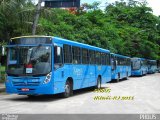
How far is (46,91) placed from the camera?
57.8ft

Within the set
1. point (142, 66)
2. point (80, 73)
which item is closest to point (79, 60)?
point (80, 73)

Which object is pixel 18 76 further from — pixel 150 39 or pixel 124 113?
pixel 150 39

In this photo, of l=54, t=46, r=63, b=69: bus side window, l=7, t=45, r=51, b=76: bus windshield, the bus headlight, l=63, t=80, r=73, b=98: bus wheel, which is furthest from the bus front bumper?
l=63, t=80, r=73, b=98: bus wheel

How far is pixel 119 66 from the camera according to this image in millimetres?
40469

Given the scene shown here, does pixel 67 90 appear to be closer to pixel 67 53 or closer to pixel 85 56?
pixel 67 53

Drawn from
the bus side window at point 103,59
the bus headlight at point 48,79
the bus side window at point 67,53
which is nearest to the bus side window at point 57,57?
the bus headlight at point 48,79

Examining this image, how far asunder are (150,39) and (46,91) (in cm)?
5700

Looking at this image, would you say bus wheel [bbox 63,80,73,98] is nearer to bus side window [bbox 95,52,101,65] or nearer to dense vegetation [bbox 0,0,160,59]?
bus side window [bbox 95,52,101,65]

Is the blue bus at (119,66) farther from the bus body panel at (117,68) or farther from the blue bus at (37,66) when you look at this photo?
the blue bus at (37,66)

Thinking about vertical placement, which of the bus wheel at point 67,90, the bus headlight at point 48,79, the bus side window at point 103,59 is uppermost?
the bus side window at point 103,59

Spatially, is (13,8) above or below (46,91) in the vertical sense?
above

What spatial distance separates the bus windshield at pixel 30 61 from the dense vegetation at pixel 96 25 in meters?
8.16

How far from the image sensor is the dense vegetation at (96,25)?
27.9 m

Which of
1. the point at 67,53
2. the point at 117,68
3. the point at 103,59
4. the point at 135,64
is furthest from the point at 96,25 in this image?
the point at 67,53
